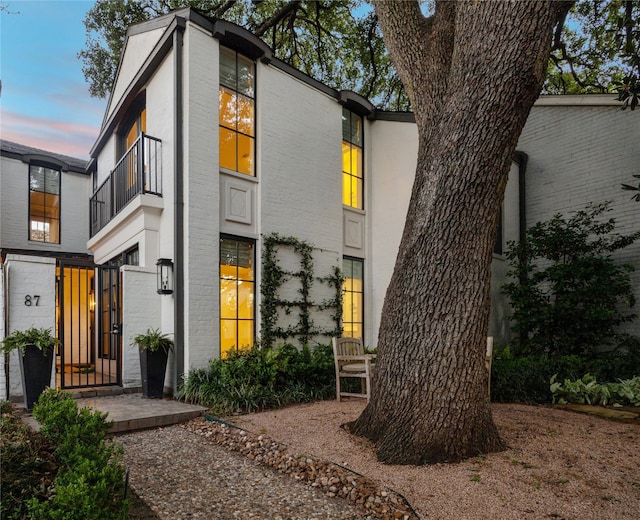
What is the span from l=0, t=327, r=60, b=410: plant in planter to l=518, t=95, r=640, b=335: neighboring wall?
31.4 feet

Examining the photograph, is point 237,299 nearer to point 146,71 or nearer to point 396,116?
point 146,71

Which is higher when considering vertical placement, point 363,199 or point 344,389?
point 363,199

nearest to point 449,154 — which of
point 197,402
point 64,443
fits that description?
point 64,443

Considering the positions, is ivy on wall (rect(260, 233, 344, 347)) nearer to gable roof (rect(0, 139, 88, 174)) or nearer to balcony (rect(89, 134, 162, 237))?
balcony (rect(89, 134, 162, 237))

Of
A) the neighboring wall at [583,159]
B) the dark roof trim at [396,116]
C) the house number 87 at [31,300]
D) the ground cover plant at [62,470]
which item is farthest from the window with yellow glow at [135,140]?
the neighboring wall at [583,159]

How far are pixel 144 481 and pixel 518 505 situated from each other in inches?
105

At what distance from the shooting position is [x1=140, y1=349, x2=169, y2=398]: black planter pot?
20.0 feet

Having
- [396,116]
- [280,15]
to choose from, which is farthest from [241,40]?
[280,15]

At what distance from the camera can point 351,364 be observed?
6648 millimetres

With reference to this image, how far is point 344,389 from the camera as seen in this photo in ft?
22.0

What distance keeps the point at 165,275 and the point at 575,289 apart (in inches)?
277

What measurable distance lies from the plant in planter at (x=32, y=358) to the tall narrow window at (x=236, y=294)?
2.31 meters

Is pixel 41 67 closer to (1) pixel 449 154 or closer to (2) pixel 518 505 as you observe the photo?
(1) pixel 449 154

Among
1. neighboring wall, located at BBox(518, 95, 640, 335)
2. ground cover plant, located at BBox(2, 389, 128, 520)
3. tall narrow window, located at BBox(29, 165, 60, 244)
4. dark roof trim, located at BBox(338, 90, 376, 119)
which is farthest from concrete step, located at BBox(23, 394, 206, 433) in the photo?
neighboring wall, located at BBox(518, 95, 640, 335)
